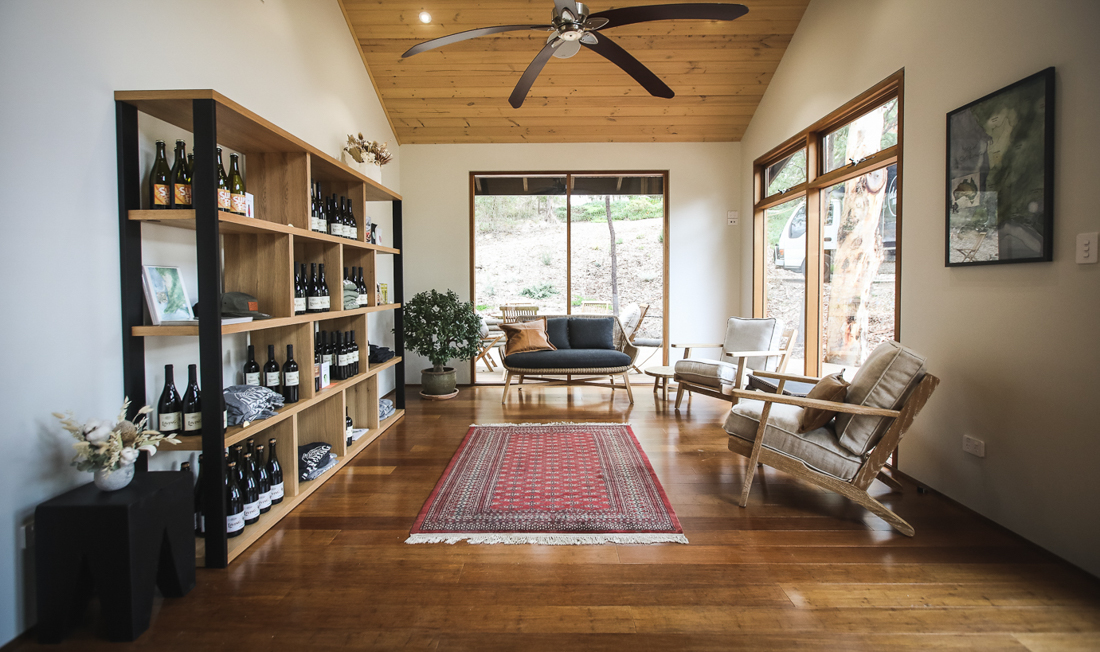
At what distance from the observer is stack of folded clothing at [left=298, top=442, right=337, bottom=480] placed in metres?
3.09

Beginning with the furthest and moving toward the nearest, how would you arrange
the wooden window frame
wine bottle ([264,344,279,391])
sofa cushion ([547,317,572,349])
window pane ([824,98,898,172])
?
1. sofa cushion ([547,317,572,349])
2. window pane ([824,98,898,172])
3. the wooden window frame
4. wine bottle ([264,344,279,391])

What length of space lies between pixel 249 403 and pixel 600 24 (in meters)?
2.62

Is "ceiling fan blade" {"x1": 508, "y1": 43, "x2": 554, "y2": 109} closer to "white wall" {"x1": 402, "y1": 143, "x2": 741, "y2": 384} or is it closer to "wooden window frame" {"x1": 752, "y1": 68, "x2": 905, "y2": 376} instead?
"wooden window frame" {"x1": 752, "y1": 68, "x2": 905, "y2": 376}

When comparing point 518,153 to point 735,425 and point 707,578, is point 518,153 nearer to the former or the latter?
point 735,425

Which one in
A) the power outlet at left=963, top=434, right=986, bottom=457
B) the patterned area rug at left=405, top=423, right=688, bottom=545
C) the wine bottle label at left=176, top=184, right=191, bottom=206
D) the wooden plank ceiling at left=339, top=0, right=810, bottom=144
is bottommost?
the patterned area rug at left=405, top=423, right=688, bottom=545

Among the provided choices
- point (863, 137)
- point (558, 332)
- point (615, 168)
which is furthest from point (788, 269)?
point (558, 332)

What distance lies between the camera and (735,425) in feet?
9.93

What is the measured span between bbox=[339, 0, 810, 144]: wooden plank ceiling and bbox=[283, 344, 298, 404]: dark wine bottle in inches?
132

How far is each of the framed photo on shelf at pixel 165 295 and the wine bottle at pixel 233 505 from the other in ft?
2.30

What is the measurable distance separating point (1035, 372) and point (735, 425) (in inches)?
51.9

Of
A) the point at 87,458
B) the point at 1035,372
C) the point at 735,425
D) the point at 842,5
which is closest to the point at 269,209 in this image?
the point at 87,458

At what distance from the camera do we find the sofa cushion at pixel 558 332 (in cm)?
579

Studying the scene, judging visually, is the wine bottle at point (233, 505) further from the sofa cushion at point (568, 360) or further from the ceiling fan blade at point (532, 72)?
the sofa cushion at point (568, 360)

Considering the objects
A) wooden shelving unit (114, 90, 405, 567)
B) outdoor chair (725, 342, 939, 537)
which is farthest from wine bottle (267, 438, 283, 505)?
outdoor chair (725, 342, 939, 537)
